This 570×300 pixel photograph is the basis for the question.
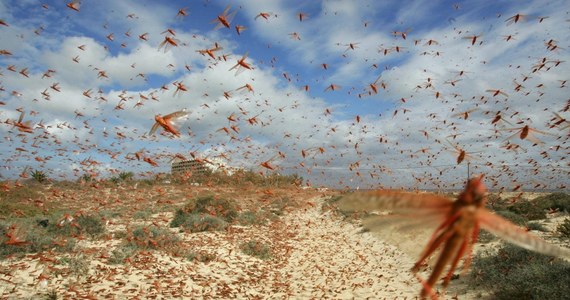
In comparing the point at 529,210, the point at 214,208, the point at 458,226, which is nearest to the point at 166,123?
the point at 458,226

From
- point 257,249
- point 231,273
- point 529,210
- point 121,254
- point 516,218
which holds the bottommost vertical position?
point 231,273

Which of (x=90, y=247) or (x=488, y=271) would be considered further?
(x=90, y=247)

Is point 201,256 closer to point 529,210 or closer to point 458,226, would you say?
point 458,226

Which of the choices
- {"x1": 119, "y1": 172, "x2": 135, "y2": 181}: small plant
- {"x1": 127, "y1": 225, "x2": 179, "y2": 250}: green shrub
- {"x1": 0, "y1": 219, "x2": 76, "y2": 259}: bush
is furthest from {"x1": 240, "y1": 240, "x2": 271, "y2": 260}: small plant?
{"x1": 119, "y1": 172, "x2": 135, "y2": 181}: small plant

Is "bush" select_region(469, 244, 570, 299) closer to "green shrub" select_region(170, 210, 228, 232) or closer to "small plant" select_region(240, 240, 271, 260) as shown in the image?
"small plant" select_region(240, 240, 271, 260)

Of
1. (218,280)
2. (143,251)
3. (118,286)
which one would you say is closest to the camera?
(118,286)

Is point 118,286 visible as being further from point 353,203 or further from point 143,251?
point 353,203

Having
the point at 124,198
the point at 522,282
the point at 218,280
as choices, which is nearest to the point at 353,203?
the point at 522,282
